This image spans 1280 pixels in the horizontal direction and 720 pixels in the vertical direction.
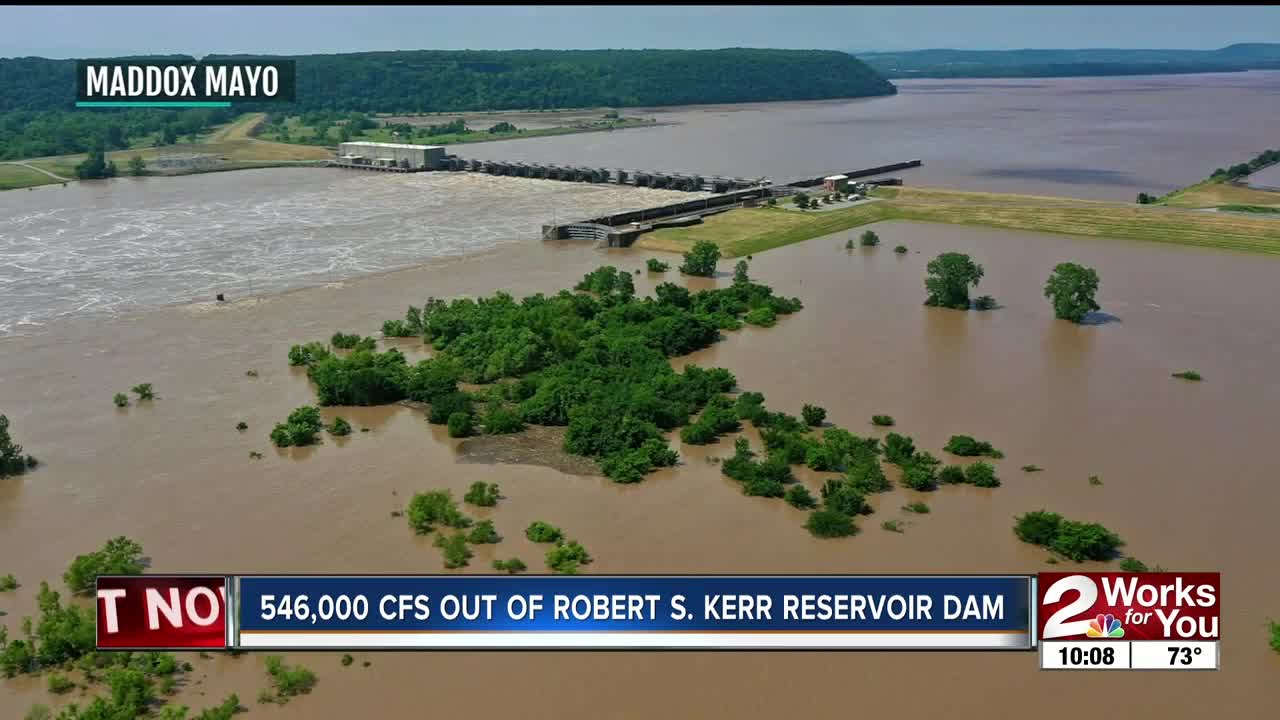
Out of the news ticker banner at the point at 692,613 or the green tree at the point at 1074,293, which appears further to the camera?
the green tree at the point at 1074,293

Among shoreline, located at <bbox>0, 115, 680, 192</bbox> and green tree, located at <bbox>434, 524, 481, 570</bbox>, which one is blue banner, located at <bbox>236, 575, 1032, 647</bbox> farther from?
shoreline, located at <bbox>0, 115, 680, 192</bbox>

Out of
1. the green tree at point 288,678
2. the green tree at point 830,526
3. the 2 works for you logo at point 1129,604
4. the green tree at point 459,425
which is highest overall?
the 2 works for you logo at point 1129,604

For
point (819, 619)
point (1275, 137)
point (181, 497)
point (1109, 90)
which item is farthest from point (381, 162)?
point (1109, 90)

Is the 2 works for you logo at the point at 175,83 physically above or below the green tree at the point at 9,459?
above

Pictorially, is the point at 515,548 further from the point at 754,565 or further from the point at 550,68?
the point at 550,68

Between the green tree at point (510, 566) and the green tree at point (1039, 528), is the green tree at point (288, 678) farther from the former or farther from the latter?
the green tree at point (1039, 528)

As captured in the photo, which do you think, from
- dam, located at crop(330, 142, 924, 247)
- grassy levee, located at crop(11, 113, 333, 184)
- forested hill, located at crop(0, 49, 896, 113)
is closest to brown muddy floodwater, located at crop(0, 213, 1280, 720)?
dam, located at crop(330, 142, 924, 247)

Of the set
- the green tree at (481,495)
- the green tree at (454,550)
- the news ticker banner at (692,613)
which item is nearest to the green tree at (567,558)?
the green tree at (454,550)
